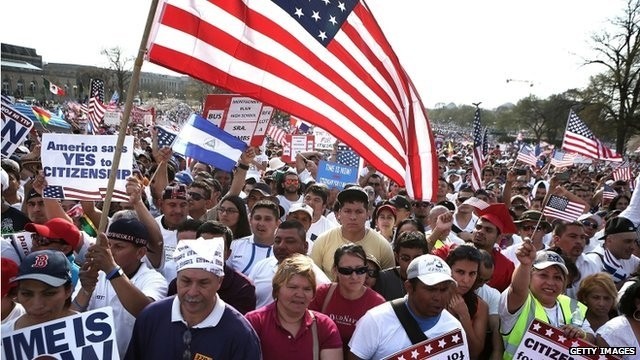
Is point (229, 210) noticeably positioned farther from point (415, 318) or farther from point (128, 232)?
point (415, 318)

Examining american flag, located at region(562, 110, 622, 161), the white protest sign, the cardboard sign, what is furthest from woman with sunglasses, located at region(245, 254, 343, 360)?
the white protest sign

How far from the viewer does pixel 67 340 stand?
2.98m

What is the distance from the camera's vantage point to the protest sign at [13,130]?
7324mm

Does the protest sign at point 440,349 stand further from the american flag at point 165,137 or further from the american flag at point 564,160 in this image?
the american flag at point 564,160

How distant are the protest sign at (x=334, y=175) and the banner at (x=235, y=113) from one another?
61.6 inches

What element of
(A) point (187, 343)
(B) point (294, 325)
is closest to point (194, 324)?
(A) point (187, 343)

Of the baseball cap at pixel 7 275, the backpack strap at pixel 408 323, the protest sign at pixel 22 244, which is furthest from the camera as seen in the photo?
the protest sign at pixel 22 244

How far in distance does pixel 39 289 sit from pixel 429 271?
2387 millimetres

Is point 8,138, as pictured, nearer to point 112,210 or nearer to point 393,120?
point 112,210

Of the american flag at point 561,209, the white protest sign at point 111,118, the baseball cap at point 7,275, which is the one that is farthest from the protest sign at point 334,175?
the white protest sign at point 111,118

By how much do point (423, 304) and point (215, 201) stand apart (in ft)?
16.5

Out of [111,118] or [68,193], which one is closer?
[68,193]

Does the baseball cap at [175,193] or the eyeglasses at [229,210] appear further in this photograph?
the baseball cap at [175,193]

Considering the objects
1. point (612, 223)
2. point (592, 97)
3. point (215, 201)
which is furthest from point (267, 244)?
point (592, 97)
